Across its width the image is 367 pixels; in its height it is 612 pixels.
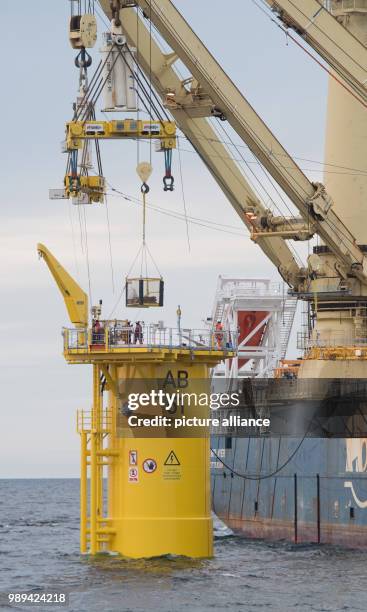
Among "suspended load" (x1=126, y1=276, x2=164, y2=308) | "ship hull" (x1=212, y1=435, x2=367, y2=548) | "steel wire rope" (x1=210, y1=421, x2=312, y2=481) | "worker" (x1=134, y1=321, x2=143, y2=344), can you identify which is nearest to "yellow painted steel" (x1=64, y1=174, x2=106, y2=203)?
"suspended load" (x1=126, y1=276, x2=164, y2=308)

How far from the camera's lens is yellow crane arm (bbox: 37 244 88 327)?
160 feet

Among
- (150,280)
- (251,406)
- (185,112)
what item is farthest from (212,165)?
(150,280)

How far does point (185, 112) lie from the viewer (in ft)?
201

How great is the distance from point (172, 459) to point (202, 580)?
141 inches

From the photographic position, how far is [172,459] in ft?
157

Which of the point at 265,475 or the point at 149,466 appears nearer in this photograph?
the point at 149,466

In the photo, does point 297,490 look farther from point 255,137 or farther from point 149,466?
point 149,466

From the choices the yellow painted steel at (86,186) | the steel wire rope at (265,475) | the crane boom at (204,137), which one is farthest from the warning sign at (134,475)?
the steel wire rope at (265,475)

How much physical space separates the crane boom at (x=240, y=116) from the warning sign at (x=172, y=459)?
15387 mm

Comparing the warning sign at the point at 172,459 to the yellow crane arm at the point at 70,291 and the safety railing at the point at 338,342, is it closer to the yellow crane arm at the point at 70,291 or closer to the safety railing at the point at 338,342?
the yellow crane arm at the point at 70,291

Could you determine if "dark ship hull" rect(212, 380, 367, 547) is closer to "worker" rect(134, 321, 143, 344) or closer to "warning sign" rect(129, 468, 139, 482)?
"warning sign" rect(129, 468, 139, 482)

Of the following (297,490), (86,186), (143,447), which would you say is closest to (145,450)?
(143,447)

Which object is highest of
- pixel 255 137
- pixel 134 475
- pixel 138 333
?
pixel 255 137

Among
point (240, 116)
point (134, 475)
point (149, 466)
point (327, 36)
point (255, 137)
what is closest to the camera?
point (149, 466)
